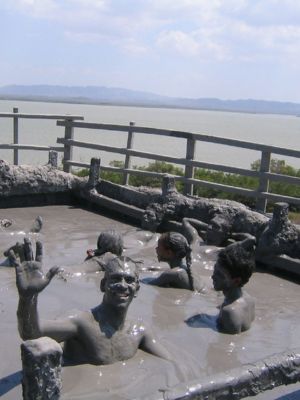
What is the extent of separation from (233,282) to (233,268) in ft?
0.45

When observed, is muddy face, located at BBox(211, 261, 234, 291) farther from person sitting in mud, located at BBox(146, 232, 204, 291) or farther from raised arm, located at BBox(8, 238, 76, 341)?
raised arm, located at BBox(8, 238, 76, 341)

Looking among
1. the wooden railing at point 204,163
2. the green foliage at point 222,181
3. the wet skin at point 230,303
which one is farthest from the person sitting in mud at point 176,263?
the green foliage at point 222,181

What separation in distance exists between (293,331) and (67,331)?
242 cm

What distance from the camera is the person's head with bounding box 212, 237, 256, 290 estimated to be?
5.43 m

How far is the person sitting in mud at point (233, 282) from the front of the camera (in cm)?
544

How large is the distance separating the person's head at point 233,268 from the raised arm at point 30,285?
6.01 feet

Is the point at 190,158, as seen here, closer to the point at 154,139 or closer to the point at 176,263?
the point at 176,263

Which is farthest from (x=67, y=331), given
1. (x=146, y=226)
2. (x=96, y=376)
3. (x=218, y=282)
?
(x=146, y=226)

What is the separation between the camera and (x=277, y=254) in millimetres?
7891

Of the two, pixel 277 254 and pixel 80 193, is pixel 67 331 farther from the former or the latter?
pixel 80 193

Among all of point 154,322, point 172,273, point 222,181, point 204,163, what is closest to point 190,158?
point 204,163

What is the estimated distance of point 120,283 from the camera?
4.37 metres

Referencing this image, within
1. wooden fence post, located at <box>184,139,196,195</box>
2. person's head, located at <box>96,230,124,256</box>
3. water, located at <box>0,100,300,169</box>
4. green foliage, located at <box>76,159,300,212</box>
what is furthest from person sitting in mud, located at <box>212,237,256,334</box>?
water, located at <box>0,100,300,169</box>

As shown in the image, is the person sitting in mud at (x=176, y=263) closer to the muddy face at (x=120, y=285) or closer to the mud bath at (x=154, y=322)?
the mud bath at (x=154, y=322)
